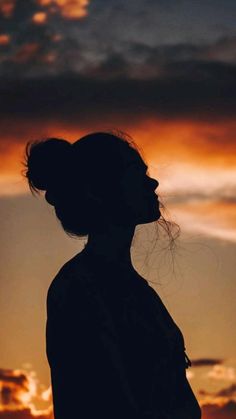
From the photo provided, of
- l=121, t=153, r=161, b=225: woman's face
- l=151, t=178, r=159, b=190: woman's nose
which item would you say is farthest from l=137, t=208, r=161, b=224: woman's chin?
l=151, t=178, r=159, b=190: woman's nose

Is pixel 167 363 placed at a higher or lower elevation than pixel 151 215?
lower

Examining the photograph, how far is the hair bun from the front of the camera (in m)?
4.64

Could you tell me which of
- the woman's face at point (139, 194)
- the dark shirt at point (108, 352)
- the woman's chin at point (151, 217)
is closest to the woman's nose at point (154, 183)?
the woman's face at point (139, 194)

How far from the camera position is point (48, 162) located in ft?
15.2

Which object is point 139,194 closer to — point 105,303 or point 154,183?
point 154,183

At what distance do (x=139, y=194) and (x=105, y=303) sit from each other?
54 cm

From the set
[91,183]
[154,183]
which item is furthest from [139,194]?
[91,183]

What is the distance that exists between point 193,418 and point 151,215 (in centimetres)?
93

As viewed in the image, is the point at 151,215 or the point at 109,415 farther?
the point at 151,215

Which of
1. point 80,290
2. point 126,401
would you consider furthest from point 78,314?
point 126,401

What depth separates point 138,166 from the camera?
4.68 meters

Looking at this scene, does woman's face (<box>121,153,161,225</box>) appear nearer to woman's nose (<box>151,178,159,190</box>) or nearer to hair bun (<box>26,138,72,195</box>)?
woman's nose (<box>151,178,159,190</box>)

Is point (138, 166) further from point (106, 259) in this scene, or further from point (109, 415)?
point (109, 415)

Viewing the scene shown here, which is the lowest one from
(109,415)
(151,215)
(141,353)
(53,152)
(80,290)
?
(109,415)
